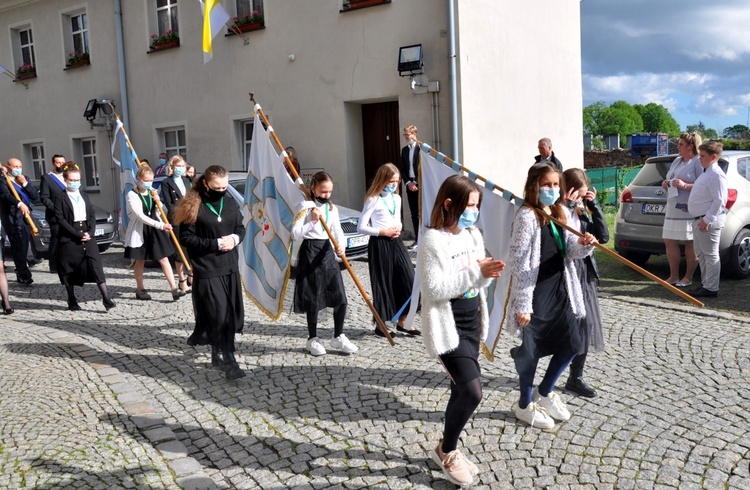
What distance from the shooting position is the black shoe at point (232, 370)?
576 cm

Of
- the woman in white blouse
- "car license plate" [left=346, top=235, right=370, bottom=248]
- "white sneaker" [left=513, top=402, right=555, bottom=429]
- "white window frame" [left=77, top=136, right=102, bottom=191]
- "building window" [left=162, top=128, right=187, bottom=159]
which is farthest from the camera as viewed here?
"white window frame" [left=77, top=136, right=102, bottom=191]

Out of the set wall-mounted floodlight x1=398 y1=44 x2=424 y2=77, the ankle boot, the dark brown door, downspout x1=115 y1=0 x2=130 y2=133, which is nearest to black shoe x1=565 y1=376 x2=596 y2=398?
the ankle boot

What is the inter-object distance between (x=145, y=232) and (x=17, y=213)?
2929mm

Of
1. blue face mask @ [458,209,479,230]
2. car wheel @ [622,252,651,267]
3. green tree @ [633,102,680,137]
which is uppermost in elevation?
green tree @ [633,102,680,137]

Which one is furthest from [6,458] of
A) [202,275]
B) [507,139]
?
[507,139]

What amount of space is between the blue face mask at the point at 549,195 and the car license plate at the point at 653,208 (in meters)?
5.60

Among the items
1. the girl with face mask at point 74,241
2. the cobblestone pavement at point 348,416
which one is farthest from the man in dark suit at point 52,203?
the cobblestone pavement at point 348,416

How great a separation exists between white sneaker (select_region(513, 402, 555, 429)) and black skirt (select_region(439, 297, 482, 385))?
0.82 m

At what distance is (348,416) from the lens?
15.9 ft

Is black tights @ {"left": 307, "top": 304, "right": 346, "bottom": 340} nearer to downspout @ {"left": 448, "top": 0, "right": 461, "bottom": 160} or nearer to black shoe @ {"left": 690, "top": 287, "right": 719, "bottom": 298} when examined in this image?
black shoe @ {"left": 690, "top": 287, "right": 719, "bottom": 298}

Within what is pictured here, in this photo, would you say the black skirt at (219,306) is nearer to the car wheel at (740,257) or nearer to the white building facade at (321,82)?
the car wheel at (740,257)

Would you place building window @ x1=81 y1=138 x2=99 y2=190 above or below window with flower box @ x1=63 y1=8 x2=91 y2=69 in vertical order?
below

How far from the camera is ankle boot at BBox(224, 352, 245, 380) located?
18.9 ft

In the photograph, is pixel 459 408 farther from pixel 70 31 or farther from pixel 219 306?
pixel 70 31
